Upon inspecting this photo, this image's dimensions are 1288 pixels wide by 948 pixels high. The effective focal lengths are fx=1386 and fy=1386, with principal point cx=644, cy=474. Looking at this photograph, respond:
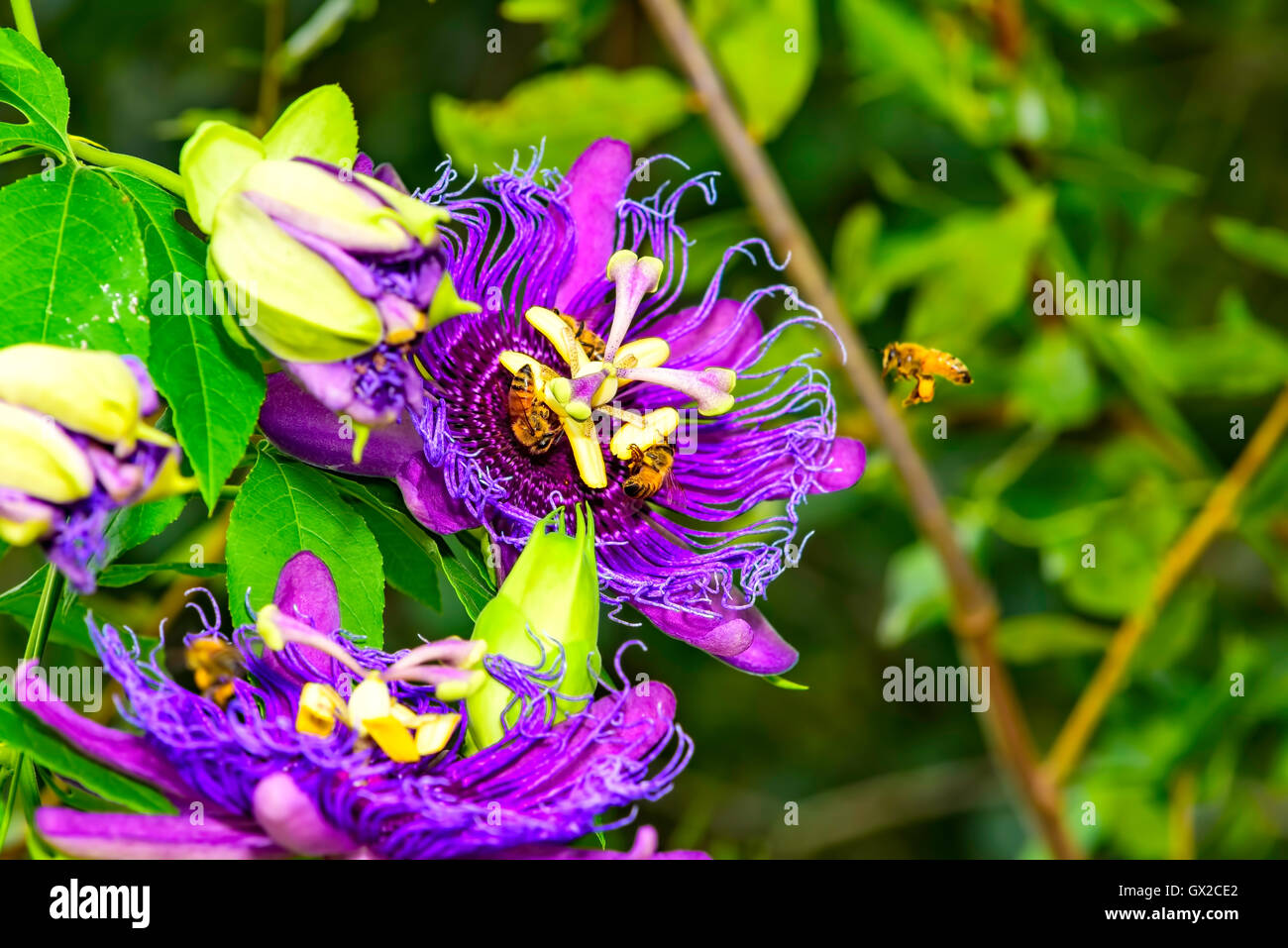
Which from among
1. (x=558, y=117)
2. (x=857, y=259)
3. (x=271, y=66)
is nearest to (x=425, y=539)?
(x=558, y=117)

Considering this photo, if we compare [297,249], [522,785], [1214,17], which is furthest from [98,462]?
[1214,17]

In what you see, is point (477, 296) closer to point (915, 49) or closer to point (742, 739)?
point (915, 49)

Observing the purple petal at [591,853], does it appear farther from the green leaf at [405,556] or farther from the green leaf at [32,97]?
the green leaf at [32,97]

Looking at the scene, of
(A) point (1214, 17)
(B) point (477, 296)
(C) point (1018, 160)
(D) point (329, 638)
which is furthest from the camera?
(A) point (1214, 17)

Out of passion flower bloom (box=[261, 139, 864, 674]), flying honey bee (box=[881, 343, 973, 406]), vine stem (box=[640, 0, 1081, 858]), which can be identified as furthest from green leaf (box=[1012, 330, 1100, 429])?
passion flower bloom (box=[261, 139, 864, 674])

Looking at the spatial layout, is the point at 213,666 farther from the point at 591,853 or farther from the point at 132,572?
the point at 591,853

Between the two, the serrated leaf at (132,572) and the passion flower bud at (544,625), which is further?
the serrated leaf at (132,572)

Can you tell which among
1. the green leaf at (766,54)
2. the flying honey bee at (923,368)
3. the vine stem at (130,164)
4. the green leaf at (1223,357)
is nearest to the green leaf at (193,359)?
the vine stem at (130,164)
